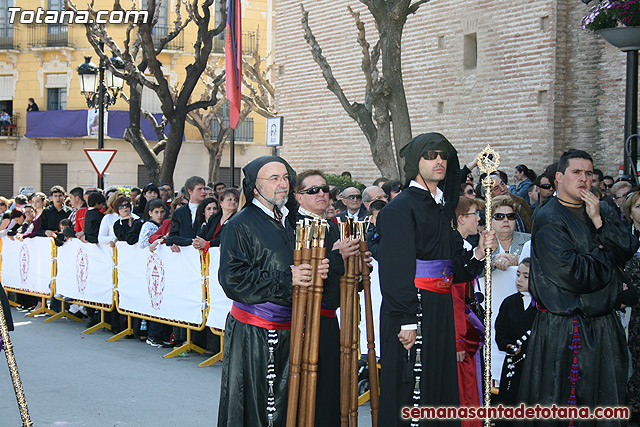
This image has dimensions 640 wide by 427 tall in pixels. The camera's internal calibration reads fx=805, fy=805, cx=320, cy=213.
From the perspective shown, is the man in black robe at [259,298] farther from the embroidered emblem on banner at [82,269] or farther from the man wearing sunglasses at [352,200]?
the embroidered emblem on banner at [82,269]

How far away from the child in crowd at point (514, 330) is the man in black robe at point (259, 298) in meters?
1.83

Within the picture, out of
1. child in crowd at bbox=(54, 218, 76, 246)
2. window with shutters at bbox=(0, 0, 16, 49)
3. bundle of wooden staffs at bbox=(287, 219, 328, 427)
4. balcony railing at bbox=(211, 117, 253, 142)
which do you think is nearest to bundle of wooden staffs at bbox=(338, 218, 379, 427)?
bundle of wooden staffs at bbox=(287, 219, 328, 427)

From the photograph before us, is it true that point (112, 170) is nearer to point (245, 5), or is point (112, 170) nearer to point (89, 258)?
point (245, 5)

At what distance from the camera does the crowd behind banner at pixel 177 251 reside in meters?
6.80

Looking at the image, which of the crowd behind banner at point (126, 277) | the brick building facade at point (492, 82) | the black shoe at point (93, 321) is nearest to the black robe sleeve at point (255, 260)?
the crowd behind banner at point (126, 277)

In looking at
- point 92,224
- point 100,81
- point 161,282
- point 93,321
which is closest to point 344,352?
point 161,282

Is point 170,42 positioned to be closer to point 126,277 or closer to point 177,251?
point 126,277

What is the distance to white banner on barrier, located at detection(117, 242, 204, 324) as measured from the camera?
32.8 feet

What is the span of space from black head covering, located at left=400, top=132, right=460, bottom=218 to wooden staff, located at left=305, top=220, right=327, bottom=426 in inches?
32.9

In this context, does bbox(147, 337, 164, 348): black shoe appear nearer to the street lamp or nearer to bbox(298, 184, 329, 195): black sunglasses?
bbox(298, 184, 329, 195): black sunglasses

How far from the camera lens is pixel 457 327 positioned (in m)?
5.80

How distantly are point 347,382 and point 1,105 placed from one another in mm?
40101

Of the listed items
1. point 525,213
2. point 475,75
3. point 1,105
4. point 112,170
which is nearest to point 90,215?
point 525,213

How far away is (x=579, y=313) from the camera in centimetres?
532
